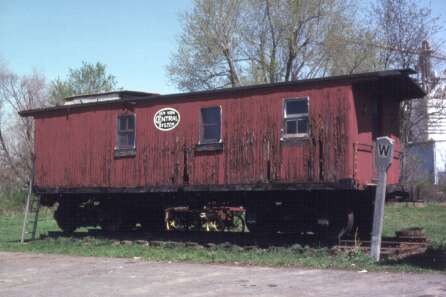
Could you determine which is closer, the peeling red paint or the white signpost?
the white signpost

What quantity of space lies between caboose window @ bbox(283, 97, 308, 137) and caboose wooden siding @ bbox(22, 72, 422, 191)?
0.38 ft

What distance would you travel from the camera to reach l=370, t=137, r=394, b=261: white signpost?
40.6 feet

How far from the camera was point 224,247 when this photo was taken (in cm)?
1489

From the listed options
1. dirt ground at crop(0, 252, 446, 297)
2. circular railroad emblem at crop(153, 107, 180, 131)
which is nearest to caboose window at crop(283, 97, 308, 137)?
circular railroad emblem at crop(153, 107, 180, 131)

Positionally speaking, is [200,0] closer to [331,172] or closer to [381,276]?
[331,172]

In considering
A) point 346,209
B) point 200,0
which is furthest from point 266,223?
point 200,0

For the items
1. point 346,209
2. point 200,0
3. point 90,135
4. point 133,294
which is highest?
point 200,0

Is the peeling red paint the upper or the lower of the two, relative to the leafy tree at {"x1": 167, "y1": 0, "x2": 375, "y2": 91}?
lower

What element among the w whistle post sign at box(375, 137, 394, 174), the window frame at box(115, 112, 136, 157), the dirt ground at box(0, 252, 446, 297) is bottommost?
the dirt ground at box(0, 252, 446, 297)

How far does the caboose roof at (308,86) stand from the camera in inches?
547

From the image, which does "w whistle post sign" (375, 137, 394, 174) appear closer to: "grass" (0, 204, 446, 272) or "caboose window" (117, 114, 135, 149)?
"grass" (0, 204, 446, 272)

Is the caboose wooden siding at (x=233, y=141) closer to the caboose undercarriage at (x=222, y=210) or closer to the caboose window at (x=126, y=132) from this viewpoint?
the caboose window at (x=126, y=132)

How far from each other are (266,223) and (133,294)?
22.6ft

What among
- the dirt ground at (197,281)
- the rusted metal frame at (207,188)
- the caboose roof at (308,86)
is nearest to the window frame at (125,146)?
the caboose roof at (308,86)
